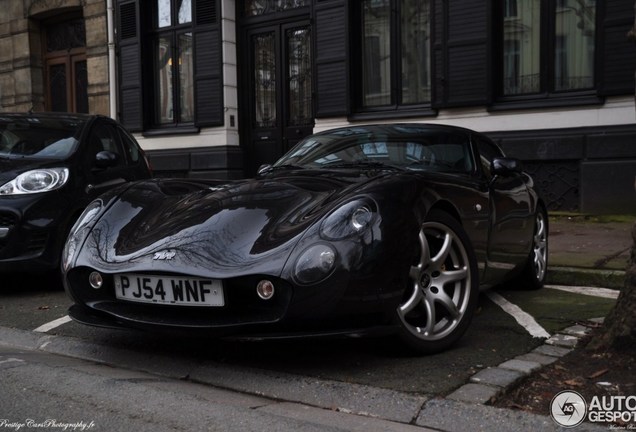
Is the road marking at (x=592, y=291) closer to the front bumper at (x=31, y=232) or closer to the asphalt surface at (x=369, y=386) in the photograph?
the asphalt surface at (x=369, y=386)

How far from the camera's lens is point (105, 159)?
20.9ft

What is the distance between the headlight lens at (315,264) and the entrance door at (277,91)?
9.35 metres

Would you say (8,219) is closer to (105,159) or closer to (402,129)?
(105,159)

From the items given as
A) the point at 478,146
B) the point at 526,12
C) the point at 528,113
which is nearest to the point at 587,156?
the point at 528,113

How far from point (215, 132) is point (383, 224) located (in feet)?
33.4

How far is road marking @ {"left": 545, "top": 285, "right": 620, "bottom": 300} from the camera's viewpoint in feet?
18.4

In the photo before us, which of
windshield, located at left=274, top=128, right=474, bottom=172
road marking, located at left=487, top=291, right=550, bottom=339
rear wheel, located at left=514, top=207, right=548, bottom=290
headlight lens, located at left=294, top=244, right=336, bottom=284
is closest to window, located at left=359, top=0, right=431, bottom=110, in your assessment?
rear wheel, located at left=514, top=207, right=548, bottom=290

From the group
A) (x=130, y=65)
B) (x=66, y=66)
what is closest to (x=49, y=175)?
(x=130, y=65)

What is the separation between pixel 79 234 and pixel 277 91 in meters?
9.12

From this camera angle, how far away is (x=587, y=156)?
9695 millimetres

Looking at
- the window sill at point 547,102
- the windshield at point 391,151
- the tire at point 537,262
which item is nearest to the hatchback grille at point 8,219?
the windshield at point 391,151

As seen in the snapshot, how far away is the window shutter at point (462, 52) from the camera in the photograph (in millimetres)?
10344

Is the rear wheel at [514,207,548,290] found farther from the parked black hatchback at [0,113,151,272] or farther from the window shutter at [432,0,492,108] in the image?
the window shutter at [432,0,492,108]

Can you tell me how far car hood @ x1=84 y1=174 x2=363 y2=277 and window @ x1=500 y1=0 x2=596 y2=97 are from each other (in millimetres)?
7030
